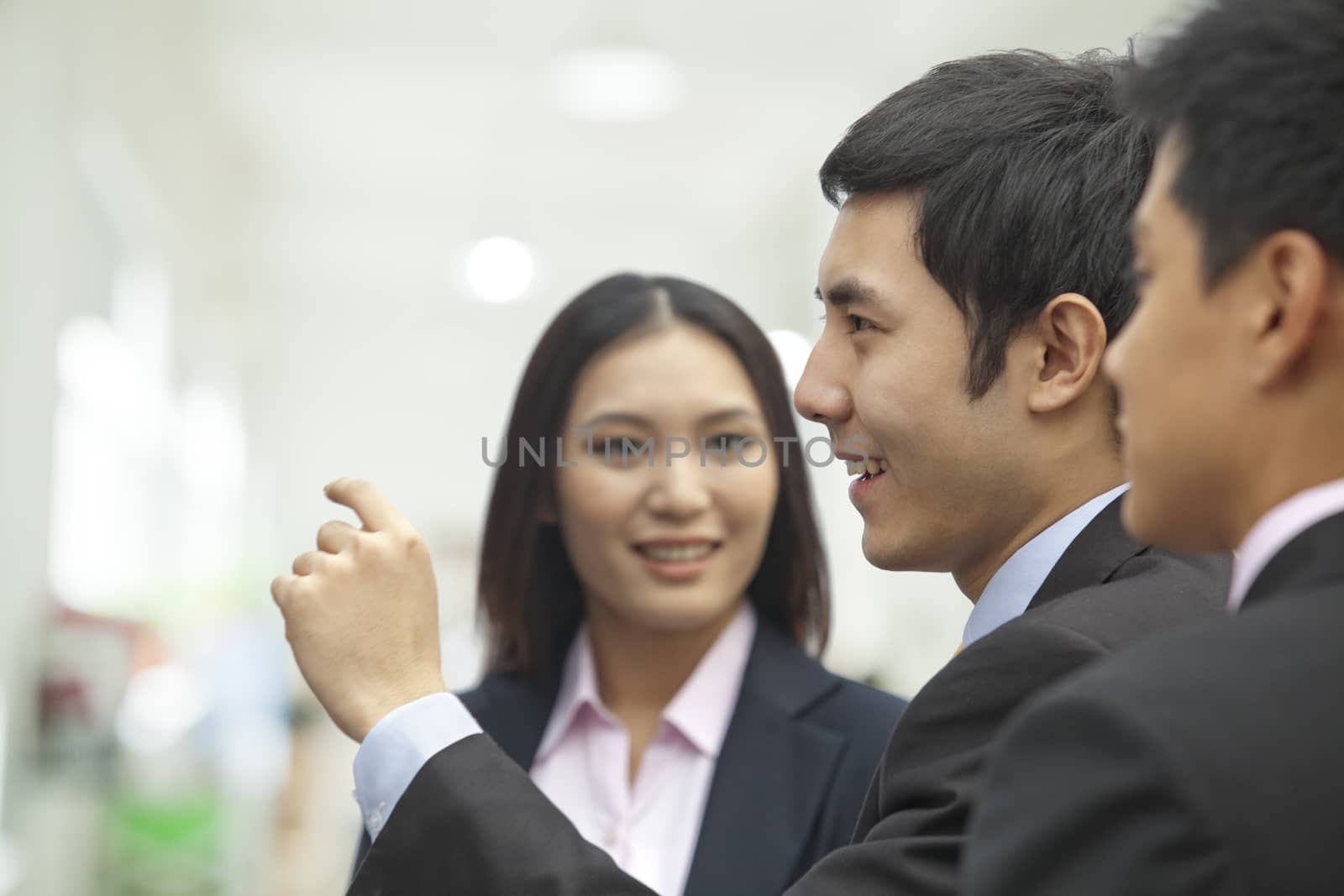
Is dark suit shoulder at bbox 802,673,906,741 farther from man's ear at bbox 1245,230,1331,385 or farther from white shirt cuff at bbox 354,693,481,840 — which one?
man's ear at bbox 1245,230,1331,385

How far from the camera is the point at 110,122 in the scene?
4.48m

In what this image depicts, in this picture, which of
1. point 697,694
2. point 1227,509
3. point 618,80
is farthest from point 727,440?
point 618,80

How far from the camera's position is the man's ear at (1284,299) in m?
0.58

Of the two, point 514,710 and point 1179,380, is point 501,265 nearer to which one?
point 514,710

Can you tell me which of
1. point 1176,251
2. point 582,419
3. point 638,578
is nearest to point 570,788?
point 638,578

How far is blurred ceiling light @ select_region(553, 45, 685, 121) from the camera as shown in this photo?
472 centimetres

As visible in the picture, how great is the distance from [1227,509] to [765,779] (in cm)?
98

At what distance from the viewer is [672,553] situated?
168 cm

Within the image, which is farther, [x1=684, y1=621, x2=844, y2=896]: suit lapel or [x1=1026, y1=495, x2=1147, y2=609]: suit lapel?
[x1=684, y1=621, x2=844, y2=896]: suit lapel

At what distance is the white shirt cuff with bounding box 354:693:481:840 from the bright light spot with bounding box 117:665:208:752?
4203 millimetres

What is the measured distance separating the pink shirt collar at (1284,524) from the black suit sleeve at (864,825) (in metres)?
0.16

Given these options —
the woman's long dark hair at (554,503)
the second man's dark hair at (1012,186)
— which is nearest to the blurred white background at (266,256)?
the woman's long dark hair at (554,503)

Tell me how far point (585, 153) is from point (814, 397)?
5567 mm

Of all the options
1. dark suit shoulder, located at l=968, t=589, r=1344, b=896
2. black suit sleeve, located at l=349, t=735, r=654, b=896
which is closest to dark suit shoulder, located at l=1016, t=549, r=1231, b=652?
dark suit shoulder, located at l=968, t=589, r=1344, b=896
